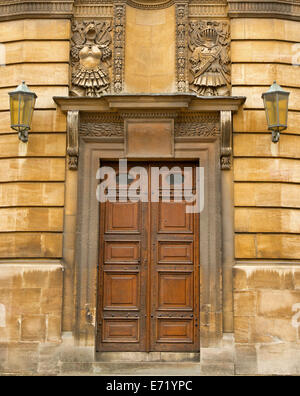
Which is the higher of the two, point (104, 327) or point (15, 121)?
point (15, 121)

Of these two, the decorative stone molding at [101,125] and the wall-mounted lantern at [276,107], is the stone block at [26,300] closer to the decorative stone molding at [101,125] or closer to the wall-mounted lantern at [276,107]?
the decorative stone molding at [101,125]

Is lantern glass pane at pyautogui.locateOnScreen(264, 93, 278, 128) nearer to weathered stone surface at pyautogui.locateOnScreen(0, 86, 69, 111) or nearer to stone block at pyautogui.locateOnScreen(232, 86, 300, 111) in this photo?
stone block at pyautogui.locateOnScreen(232, 86, 300, 111)

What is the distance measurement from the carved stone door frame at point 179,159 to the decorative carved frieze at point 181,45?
0.60 metres

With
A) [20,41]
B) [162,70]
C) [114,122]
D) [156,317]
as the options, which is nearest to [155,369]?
[156,317]

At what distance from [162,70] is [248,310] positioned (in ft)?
16.8

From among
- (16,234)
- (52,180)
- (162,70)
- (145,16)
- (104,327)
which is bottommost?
(104,327)

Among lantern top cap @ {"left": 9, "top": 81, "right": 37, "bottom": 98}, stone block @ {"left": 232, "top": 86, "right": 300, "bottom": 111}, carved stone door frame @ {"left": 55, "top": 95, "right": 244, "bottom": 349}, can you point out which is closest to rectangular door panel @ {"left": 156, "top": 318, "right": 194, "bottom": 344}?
carved stone door frame @ {"left": 55, "top": 95, "right": 244, "bottom": 349}

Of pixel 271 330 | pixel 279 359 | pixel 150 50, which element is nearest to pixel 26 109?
pixel 150 50

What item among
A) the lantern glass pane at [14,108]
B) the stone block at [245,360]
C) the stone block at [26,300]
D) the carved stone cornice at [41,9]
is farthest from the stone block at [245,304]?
the carved stone cornice at [41,9]

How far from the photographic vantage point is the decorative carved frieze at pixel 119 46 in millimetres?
11547

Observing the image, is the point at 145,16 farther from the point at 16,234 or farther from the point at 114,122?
the point at 16,234

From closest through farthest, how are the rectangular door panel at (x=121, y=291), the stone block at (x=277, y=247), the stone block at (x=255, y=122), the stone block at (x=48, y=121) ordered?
1. the stone block at (x=277, y=247)
2. the rectangular door panel at (x=121, y=291)
3. the stone block at (x=255, y=122)
4. the stone block at (x=48, y=121)

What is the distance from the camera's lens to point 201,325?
10.8m

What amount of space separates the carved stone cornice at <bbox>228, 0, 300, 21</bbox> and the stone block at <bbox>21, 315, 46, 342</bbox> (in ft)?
23.4
